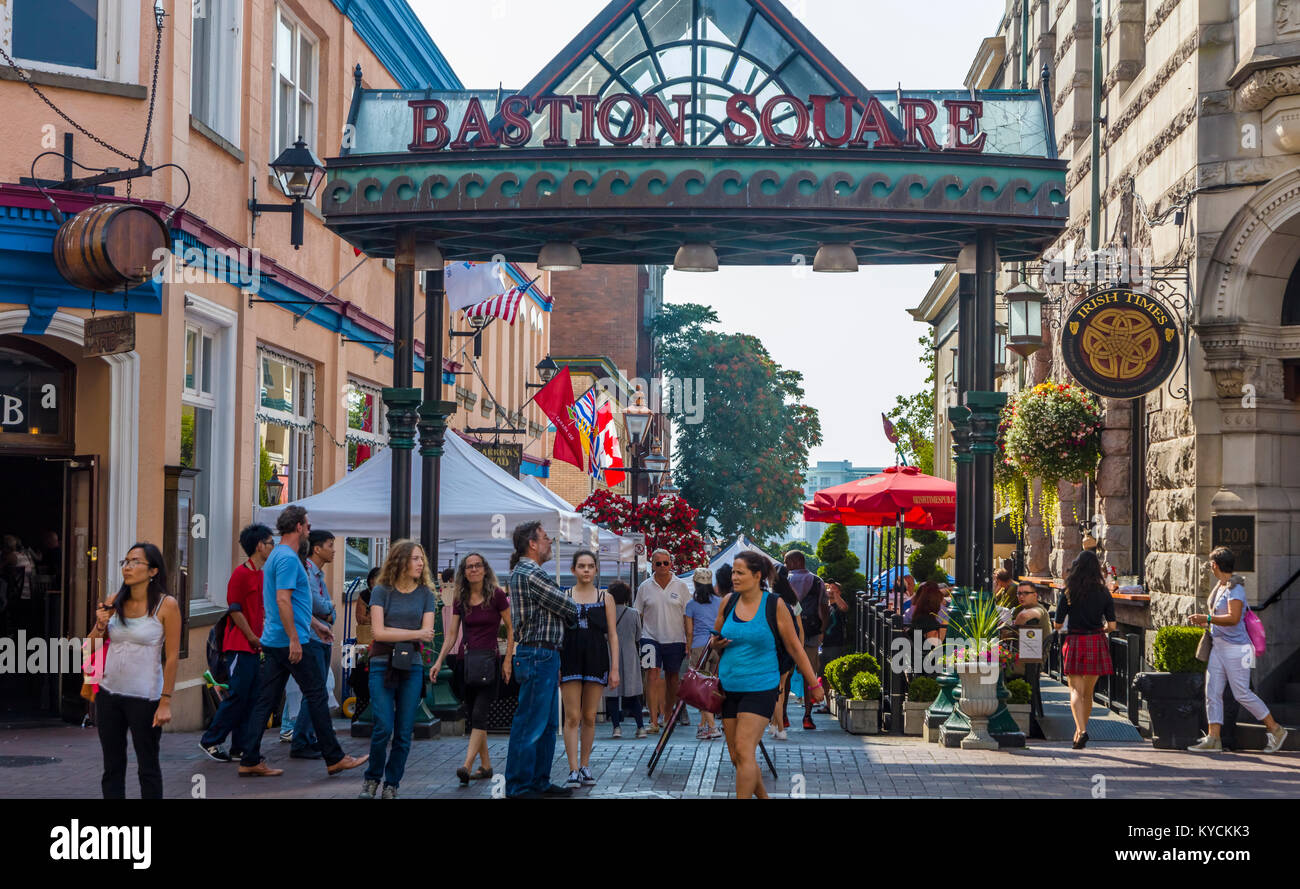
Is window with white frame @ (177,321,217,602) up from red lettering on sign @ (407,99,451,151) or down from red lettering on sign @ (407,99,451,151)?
down

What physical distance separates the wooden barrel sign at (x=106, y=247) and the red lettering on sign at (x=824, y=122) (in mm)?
5534

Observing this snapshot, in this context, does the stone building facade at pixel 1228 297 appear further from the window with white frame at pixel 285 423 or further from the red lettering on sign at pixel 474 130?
the window with white frame at pixel 285 423

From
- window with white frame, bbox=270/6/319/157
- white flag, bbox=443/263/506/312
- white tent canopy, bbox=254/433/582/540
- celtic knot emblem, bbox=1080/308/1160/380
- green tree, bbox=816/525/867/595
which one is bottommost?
green tree, bbox=816/525/867/595

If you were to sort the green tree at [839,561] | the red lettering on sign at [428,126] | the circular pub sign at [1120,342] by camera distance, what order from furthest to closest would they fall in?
the green tree at [839,561], the circular pub sign at [1120,342], the red lettering on sign at [428,126]

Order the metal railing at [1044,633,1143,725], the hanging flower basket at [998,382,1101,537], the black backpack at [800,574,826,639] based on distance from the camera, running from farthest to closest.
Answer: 1. the hanging flower basket at [998,382,1101,537]
2. the black backpack at [800,574,826,639]
3. the metal railing at [1044,633,1143,725]

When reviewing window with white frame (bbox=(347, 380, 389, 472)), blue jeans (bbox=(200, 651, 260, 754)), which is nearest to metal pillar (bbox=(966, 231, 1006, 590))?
blue jeans (bbox=(200, 651, 260, 754))

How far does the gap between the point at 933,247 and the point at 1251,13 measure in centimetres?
439

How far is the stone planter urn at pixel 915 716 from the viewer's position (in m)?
14.8

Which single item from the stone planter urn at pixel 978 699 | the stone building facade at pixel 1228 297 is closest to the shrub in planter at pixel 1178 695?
the stone planter urn at pixel 978 699

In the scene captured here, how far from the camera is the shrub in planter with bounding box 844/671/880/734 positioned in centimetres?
1531

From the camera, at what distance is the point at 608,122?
43.8ft

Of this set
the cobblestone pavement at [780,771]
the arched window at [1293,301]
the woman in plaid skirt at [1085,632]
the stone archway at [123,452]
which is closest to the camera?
the cobblestone pavement at [780,771]

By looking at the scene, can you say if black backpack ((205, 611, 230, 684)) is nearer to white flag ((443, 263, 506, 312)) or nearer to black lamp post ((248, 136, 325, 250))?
black lamp post ((248, 136, 325, 250))

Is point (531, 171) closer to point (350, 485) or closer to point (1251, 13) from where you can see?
point (350, 485)
